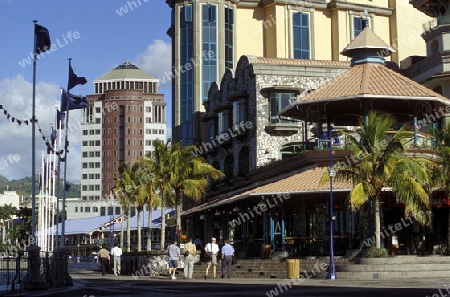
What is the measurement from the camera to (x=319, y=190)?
1479 inches

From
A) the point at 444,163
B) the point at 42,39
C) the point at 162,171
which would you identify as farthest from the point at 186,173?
the point at 42,39

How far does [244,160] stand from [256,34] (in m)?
21.6

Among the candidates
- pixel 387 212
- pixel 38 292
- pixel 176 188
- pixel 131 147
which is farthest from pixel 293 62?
pixel 131 147

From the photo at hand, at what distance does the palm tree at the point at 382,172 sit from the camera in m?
32.6

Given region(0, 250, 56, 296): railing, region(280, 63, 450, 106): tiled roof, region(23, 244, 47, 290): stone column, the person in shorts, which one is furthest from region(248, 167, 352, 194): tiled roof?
region(23, 244, 47, 290): stone column

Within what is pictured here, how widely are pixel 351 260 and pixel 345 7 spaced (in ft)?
147

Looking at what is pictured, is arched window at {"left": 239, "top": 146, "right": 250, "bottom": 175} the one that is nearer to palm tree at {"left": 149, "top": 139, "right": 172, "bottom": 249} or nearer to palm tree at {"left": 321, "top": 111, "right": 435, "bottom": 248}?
palm tree at {"left": 149, "top": 139, "right": 172, "bottom": 249}

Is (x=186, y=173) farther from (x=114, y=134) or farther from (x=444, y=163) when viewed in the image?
(x=114, y=134)

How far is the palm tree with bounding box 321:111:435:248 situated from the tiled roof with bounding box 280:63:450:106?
7313mm

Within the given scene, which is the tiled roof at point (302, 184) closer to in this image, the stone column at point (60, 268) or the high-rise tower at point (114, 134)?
the stone column at point (60, 268)

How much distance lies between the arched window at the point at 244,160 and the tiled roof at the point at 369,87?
12444mm

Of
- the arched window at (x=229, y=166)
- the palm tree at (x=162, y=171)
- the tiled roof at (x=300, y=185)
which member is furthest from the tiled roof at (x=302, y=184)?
the arched window at (x=229, y=166)

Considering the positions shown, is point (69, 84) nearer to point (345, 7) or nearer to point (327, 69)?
point (327, 69)

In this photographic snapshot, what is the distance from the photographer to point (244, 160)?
57.4 meters
